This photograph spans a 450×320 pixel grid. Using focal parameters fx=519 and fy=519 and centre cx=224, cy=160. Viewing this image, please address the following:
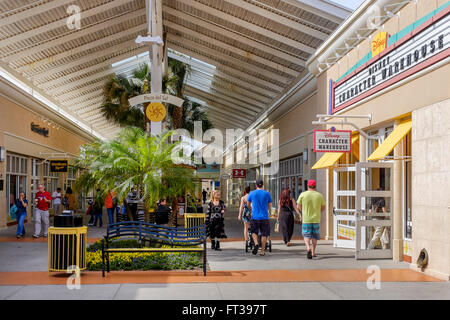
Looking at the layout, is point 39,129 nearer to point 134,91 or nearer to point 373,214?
point 134,91

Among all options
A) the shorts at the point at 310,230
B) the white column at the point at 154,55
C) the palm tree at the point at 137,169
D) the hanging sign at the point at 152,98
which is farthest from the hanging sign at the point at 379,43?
the white column at the point at 154,55

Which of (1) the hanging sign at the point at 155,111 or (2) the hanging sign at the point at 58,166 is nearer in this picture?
(1) the hanging sign at the point at 155,111

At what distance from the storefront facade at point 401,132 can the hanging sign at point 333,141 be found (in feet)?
1.28

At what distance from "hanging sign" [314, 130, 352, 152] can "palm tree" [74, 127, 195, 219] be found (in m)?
3.41

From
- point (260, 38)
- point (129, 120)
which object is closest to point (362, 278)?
point (260, 38)

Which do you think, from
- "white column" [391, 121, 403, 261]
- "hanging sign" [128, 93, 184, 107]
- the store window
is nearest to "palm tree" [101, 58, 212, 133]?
the store window

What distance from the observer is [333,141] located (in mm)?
12094

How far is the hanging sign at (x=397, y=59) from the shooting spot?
855 cm

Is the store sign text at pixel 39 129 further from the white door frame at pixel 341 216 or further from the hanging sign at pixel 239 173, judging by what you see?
the white door frame at pixel 341 216

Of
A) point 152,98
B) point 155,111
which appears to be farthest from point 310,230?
point 155,111

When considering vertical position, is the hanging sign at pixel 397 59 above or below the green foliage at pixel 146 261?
above

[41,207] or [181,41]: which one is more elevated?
[181,41]

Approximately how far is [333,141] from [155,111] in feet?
28.2

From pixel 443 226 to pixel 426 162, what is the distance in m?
1.21
